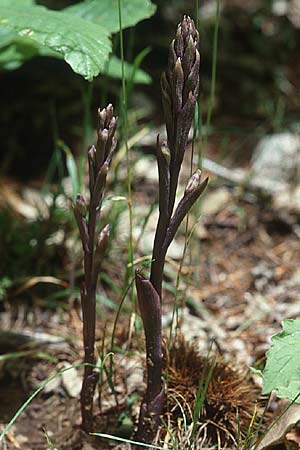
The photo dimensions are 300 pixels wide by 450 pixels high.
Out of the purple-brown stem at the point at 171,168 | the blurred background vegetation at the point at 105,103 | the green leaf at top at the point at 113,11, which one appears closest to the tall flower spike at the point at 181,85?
the purple-brown stem at the point at 171,168

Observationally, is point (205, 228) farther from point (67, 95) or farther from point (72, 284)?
point (67, 95)

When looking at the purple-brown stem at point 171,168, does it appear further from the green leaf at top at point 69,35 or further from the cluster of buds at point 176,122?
the green leaf at top at point 69,35

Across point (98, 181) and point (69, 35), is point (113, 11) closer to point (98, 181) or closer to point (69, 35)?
point (69, 35)

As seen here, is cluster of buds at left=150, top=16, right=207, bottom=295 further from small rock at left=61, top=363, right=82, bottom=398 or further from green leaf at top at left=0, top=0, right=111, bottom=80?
small rock at left=61, top=363, right=82, bottom=398

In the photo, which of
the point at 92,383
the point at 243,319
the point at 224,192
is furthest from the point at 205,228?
the point at 92,383

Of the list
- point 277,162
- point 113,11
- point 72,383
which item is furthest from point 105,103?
point 72,383
